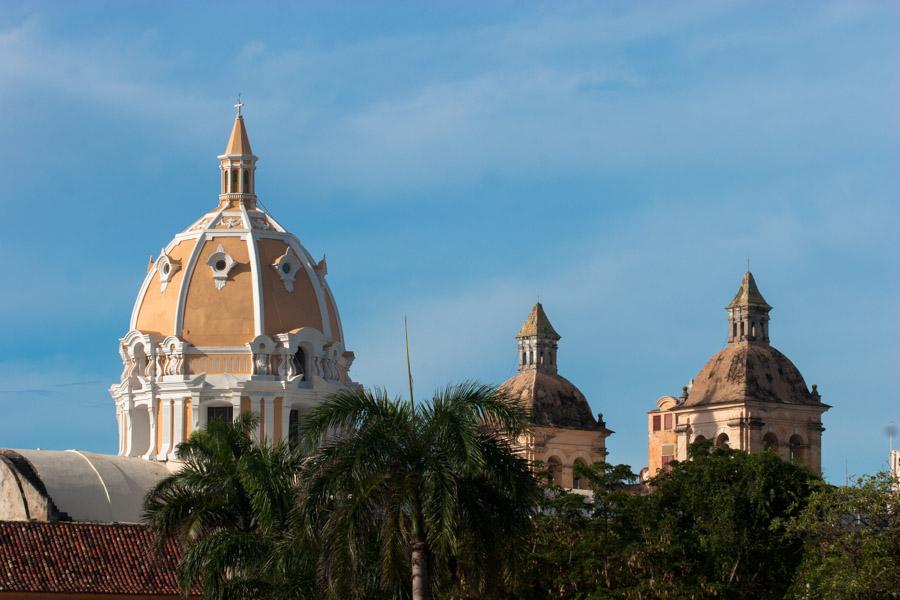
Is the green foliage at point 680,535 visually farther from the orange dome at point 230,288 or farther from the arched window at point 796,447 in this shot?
the arched window at point 796,447

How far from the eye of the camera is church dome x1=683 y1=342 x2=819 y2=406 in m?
84.3

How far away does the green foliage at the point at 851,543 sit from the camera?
4650 cm

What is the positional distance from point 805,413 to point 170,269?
24.1 metres

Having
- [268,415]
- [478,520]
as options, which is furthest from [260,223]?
[478,520]

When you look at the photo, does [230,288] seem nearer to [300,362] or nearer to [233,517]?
[300,362]

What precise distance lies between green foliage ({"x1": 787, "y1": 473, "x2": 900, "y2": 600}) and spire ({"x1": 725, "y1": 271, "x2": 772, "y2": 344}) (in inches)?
1311

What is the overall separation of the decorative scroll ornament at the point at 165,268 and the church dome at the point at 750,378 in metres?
20.3

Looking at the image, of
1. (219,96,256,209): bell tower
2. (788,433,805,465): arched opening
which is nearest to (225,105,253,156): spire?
(219,96,256,209): bell tower

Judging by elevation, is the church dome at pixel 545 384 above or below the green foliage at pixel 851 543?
above

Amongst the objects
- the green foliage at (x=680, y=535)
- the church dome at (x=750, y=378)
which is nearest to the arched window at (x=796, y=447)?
the church dome at (x=750, y=378)

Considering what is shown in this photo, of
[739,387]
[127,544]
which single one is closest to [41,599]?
[127,544]

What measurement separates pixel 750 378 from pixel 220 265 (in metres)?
20.2

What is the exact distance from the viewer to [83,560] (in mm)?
49562

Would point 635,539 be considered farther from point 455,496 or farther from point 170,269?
point 170,269
